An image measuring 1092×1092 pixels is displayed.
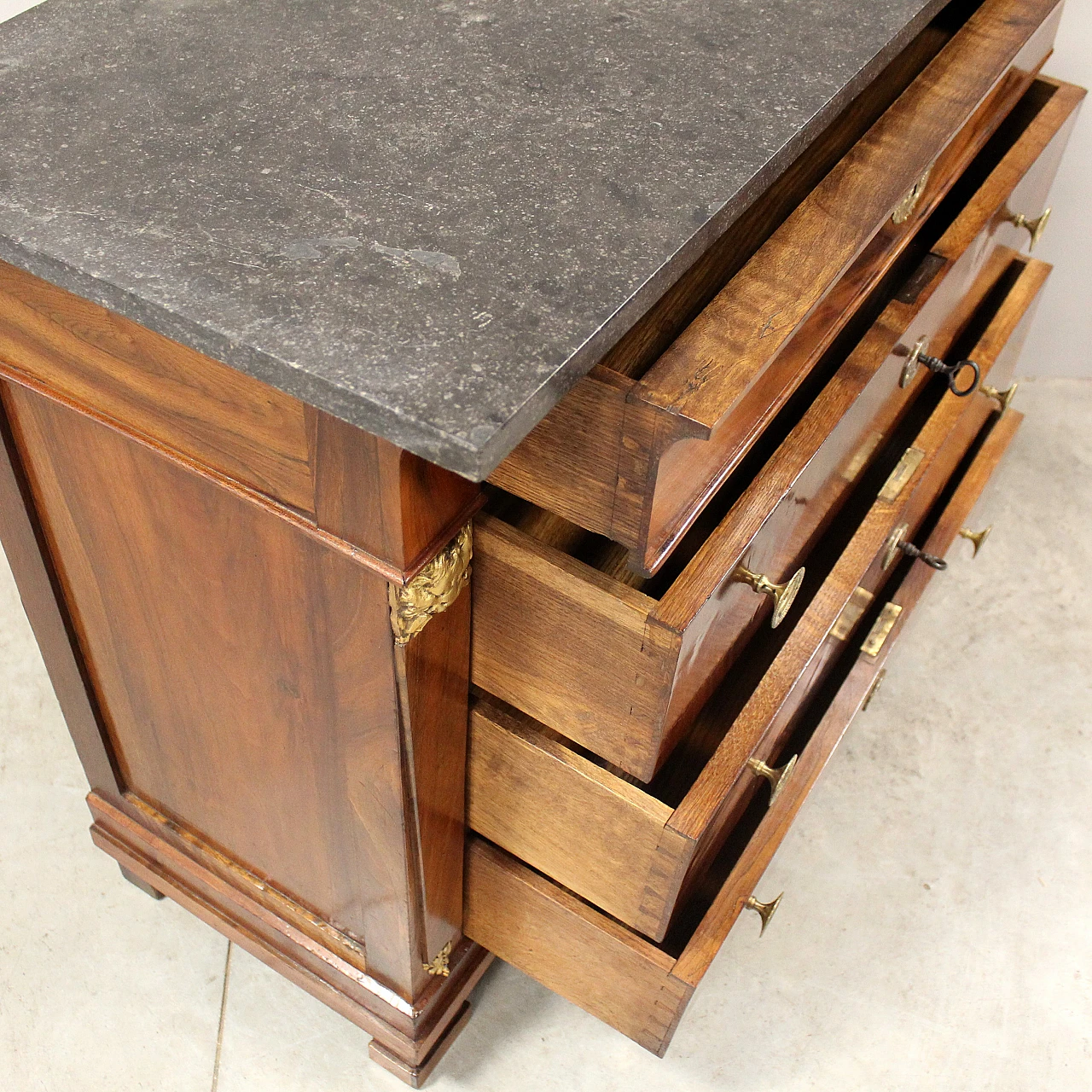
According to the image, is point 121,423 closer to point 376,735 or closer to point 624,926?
point 376,735

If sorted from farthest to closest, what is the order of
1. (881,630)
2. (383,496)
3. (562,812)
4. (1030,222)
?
(1030,222) < (881,630) < (562,812) < (383,496)

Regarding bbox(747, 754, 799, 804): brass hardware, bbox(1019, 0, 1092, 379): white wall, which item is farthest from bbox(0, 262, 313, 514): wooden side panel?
bbox(1019, 0, 1092, 379): white wall

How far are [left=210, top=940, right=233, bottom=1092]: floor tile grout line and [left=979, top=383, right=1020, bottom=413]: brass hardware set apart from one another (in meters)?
0.81

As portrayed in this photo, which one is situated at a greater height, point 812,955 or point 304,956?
point 304,956

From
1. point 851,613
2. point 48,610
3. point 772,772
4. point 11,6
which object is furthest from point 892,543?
point 11,6

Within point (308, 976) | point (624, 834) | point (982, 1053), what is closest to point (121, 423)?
point (624, 834)

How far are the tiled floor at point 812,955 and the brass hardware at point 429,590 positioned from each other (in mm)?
538

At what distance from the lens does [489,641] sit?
0.65m

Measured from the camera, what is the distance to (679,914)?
83cm

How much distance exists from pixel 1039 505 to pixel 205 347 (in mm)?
1166

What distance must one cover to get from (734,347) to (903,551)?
1.80ft

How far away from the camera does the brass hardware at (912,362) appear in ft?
2.70

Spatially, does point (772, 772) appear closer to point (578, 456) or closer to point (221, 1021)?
point (578, 456)

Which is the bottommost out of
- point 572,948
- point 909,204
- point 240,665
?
point 572,948
